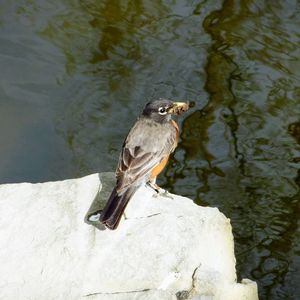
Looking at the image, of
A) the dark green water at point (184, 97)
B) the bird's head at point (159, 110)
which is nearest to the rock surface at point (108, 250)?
the bird's head at point (159, 110)

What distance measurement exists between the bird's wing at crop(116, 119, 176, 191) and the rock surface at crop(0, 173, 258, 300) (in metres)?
0.28

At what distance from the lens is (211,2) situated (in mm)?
12320

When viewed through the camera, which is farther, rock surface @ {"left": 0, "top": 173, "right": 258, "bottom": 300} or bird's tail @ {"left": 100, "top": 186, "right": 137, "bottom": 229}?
bird's tail @ {"left": 100, "top": 186, "right": 137, "bottom": 229}

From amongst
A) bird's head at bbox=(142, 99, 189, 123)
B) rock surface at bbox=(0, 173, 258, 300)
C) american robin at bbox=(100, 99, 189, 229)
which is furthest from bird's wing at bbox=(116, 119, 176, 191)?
rock surface at bbox=(0, 173, 258, 300)

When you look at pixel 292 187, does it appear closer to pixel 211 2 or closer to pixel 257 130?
pixel 257 130

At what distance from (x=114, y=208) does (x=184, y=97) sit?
3916 mm

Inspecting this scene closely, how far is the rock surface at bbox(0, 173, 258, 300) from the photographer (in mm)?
6215

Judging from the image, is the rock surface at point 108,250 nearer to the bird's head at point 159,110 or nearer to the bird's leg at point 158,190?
the bird's leg at point 158,190

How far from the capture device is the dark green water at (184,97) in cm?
909

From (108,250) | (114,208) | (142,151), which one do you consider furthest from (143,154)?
(108,250)

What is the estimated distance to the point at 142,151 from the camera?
7.78m

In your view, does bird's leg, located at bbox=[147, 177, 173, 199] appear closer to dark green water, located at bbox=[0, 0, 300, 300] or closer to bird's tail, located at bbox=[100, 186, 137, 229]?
bird's tail, located at bbox=[100, 186, 137, 229]

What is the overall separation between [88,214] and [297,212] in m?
3.01

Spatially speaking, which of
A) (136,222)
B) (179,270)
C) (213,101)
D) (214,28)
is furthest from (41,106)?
(179,270)
